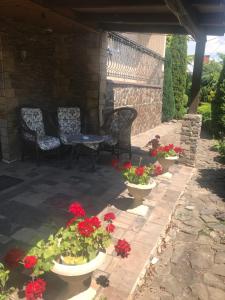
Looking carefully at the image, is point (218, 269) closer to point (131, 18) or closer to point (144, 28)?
point (131, 18)

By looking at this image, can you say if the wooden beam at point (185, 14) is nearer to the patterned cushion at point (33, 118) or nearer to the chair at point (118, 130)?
the chair at point (118, 130)

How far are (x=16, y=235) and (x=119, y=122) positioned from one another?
3790mm

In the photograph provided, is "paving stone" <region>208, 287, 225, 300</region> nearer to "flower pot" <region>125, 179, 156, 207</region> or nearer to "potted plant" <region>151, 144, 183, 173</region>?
"flower pot" <region>125, 179, 156, 207</region>

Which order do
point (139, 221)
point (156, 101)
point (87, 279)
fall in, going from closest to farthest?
point (87, 279), point (139, 221), point (156, 101)

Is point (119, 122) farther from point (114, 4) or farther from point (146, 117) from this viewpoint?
point (146, 117)

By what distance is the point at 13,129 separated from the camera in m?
5.73

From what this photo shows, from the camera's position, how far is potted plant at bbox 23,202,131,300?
6.92 feet

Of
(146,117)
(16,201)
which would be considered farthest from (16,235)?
(146,117)

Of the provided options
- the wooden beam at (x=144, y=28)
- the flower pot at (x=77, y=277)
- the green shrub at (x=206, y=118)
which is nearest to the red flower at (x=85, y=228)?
the flower pot at (x=77, y=277)

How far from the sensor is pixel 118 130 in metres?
6.32

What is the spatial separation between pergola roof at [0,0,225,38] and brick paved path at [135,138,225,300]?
2.80 m

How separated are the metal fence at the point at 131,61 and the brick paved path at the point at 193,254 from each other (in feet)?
13.7

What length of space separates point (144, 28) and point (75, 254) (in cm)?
508

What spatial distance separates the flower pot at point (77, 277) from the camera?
2146 millimetres
